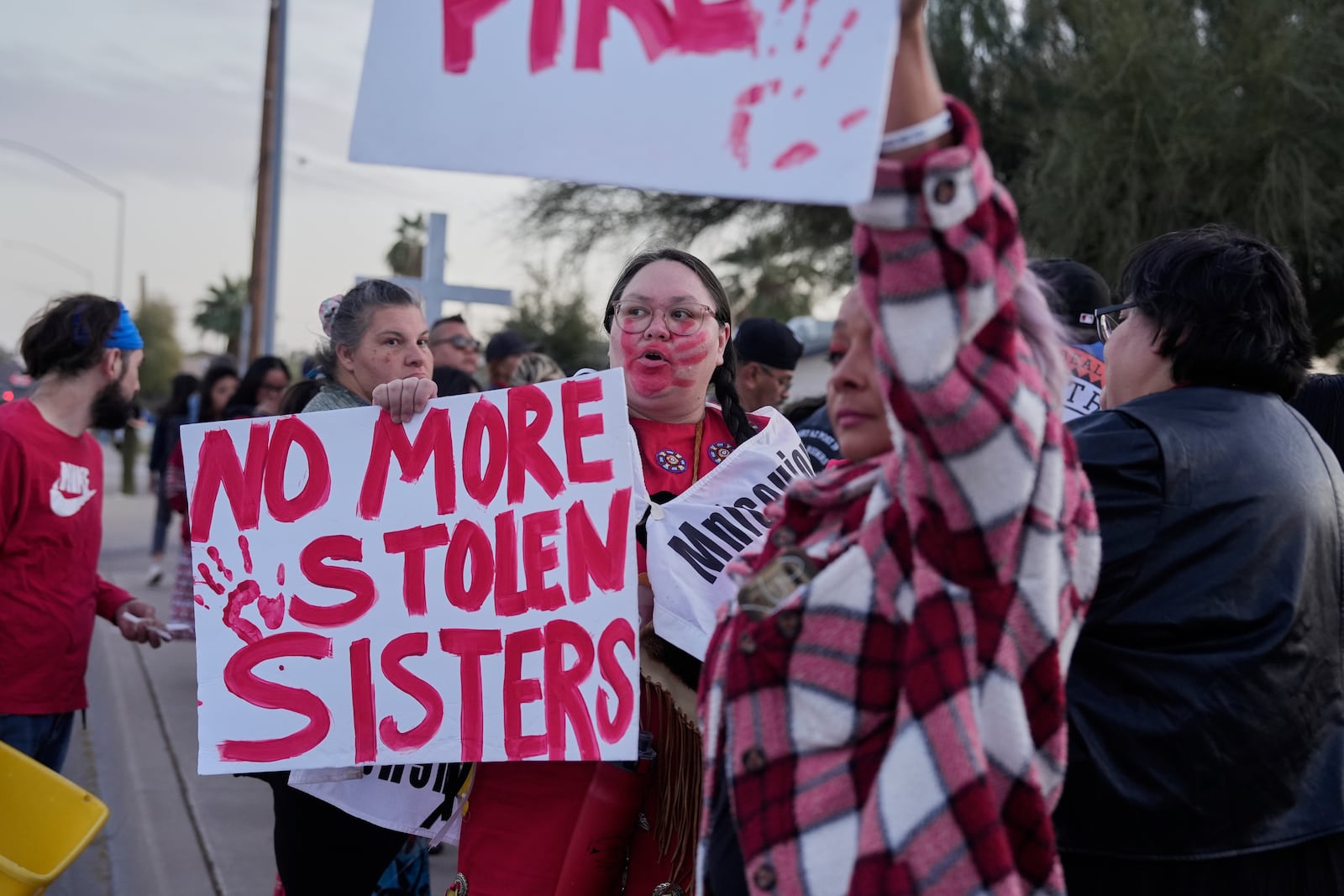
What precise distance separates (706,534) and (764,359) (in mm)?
2936

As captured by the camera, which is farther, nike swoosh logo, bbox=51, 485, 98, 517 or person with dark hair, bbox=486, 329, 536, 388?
person with dark hair, bbox=486, 329, 536, 388

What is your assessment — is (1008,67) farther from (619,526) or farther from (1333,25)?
(619,526)

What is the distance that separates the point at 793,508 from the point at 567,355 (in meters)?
26.7

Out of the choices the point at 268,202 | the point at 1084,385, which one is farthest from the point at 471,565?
the point at 268,202

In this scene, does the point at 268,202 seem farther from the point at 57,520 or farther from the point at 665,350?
the point at 665,350

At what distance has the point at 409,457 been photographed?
8.98ft

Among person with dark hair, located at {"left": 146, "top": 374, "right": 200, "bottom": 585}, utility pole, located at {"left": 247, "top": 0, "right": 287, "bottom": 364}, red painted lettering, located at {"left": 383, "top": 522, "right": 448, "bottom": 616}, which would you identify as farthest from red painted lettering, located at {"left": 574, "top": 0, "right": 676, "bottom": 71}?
utility pole, located at {"left": 247, "top": 0, "right": 287, "bottom": 364}

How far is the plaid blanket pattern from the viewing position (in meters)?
1.38

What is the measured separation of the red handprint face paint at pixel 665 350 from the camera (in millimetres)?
2807

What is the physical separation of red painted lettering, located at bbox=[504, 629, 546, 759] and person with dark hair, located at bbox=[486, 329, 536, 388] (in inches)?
188

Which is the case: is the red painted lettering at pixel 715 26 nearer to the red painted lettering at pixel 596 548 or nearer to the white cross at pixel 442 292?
the red painted lettering at pixel 596 548

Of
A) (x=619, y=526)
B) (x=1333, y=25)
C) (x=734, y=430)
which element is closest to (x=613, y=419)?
(x=619, y=526)

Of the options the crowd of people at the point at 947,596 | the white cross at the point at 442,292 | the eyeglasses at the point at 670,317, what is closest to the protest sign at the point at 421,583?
the crowd of people at the point at 947,596

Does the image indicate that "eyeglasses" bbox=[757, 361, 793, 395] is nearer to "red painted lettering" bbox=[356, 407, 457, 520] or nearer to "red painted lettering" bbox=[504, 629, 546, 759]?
"red painted lettering" bbox=[356, 407, 457, 520]
